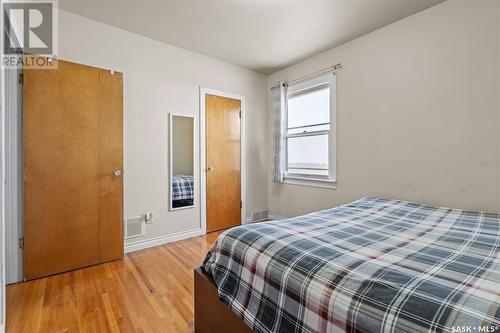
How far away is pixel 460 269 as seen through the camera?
3.01ft

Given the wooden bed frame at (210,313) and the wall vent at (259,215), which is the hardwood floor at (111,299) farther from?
the wall vent at (259,215)

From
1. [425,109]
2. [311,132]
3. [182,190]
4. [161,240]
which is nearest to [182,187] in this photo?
[182,190]

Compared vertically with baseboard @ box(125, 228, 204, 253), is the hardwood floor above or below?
below

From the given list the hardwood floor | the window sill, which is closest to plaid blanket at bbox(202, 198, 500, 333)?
the hardwood floor

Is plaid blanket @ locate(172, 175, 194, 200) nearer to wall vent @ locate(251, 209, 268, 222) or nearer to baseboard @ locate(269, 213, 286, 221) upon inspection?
wall vent @ locate(251, 209, 268, 222)

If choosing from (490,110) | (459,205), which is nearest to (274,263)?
(459,205)

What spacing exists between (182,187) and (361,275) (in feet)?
8.57

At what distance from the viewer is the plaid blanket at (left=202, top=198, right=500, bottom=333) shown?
69 cm

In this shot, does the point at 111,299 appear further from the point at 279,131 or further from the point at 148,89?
the point at 279,131

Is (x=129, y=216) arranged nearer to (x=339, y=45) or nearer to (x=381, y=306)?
(x=381, y=306)

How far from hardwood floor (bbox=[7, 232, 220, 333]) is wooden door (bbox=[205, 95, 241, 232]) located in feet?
3.57

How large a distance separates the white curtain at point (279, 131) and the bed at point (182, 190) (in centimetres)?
135

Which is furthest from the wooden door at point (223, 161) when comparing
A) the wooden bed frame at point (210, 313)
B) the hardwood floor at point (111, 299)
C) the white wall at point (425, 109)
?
the wooden bed frame at point (210, 313)

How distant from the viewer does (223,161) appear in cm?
351
